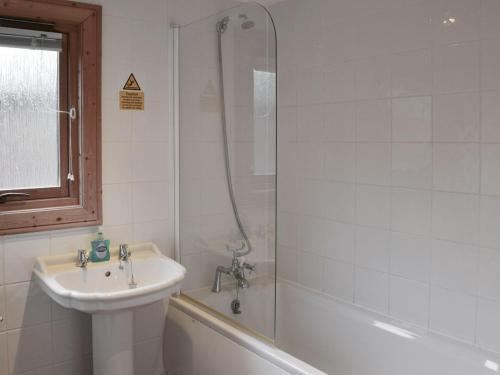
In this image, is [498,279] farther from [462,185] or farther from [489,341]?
[462,185]

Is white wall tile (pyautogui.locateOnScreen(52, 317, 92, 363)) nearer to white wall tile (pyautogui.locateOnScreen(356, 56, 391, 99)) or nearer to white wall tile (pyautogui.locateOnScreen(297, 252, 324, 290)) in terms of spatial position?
white wall tile (pyautogui.locateOnScreen(297, 252, 324, 290))

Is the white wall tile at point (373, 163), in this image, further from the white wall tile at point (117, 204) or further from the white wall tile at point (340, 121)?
the white wall tile at point (117, 204)

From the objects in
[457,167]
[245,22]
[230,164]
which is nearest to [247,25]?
[245,22]

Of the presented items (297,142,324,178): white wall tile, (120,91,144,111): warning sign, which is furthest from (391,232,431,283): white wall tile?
(120,91,144,111): warning sign

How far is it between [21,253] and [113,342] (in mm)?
579

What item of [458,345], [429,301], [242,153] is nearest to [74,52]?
[242,153]

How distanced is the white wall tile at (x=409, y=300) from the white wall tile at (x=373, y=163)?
47 cm

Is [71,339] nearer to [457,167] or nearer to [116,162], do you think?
[116,162]

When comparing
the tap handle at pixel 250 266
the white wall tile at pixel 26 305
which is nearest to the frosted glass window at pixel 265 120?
the tap handle at pixel 250 266

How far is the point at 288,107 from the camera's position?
2.77 metres

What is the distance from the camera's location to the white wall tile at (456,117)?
1.93 meters

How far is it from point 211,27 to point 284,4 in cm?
66

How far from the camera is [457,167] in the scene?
78.4 inches

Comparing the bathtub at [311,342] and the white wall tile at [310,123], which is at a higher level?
the white wall tile at [310,123]
